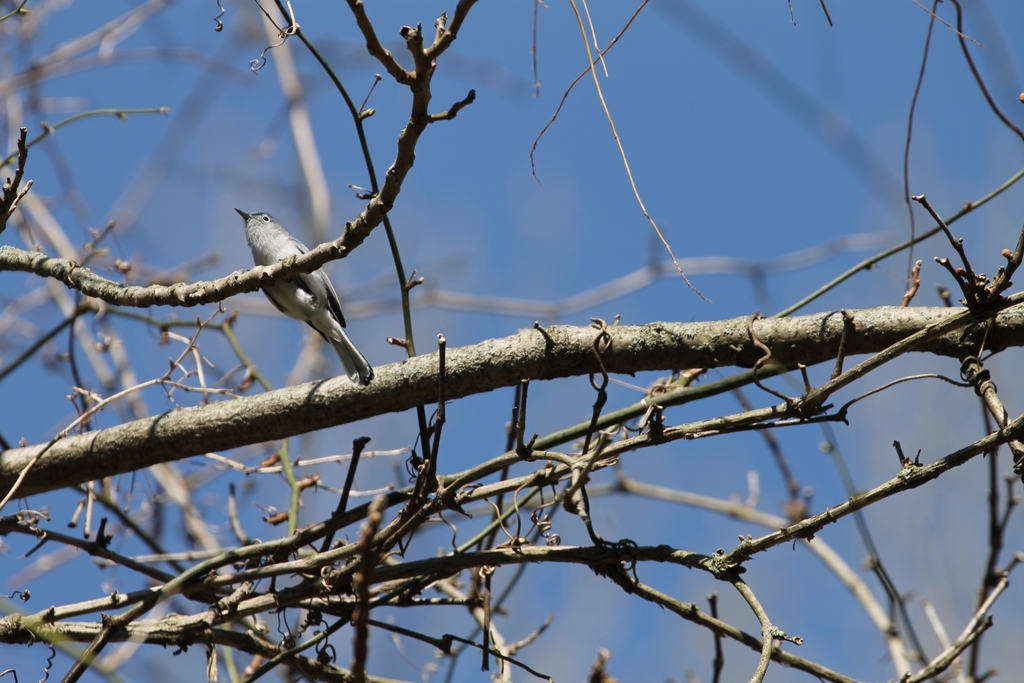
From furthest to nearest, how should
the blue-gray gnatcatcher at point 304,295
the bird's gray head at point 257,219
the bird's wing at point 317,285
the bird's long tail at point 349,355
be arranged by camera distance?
the bird's gray head at point 257,219 < the bird's wing at point 317,285 < the blue-gray gnatcatcher at point 304,295 < the bird's long tail at point 349,355

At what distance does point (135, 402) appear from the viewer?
516cm

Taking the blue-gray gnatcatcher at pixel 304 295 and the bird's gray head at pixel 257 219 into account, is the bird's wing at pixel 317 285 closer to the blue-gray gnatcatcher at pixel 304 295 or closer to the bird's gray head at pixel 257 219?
the blue-gray gnatcatcher at pixel 304 295

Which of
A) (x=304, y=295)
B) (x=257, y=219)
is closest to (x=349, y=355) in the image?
(x=304, y=295)

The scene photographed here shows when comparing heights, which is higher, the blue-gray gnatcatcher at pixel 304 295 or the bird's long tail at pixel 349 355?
the blue-gray gnatcatcher at pixel 304 295

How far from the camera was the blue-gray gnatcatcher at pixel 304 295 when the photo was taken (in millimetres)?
3807

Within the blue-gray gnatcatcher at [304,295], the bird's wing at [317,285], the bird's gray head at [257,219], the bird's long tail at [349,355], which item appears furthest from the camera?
the bird's gray head at [257,219]

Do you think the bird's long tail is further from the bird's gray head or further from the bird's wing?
the bird's gray head

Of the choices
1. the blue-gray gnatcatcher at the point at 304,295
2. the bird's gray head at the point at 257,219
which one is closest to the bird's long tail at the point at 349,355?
the blue-gray gnatcatcher at the point at 304,295

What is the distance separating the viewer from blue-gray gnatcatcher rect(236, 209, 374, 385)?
12.5 ft

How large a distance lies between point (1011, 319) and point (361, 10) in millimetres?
2029

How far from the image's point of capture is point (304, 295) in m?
4.19

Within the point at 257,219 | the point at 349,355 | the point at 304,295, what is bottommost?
the point at 349,355

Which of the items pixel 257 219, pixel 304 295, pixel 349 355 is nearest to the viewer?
pixel 349 355

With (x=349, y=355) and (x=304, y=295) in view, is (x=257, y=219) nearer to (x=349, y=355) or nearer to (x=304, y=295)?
(x=304, y=295)
